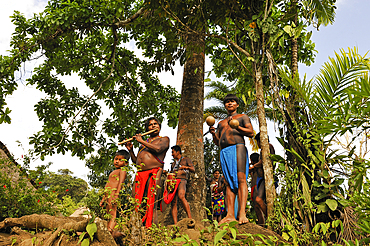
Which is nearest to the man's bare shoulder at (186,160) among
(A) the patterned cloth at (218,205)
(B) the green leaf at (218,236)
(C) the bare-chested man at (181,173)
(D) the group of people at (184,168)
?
(C) the bare-chested man at (181,173)

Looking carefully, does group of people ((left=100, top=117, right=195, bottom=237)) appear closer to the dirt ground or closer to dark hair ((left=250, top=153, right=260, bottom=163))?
the dirt ground

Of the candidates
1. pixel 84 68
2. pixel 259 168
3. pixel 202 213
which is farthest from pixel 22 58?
pixel 259 168

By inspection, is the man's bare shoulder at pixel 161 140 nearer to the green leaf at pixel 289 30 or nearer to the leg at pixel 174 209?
the leg at pixel 174 209

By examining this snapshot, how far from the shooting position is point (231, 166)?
396 centimetres

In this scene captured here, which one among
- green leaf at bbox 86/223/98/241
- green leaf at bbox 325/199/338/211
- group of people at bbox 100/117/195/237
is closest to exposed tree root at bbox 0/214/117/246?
green leaf at bbox 86/223/98/241

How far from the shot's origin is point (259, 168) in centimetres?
430

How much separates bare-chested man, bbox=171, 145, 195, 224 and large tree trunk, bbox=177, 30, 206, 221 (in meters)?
0.20

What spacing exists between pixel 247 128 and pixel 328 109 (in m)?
1.12

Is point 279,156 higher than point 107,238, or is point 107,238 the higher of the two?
point 279,156

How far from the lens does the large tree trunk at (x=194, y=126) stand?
17.7 ft

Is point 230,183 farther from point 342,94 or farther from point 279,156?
point 342,94

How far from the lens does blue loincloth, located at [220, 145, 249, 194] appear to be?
3.90 meters

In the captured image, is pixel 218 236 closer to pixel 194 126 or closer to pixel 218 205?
pixel 194 126

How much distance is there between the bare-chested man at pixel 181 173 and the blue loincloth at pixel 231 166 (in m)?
1.30
